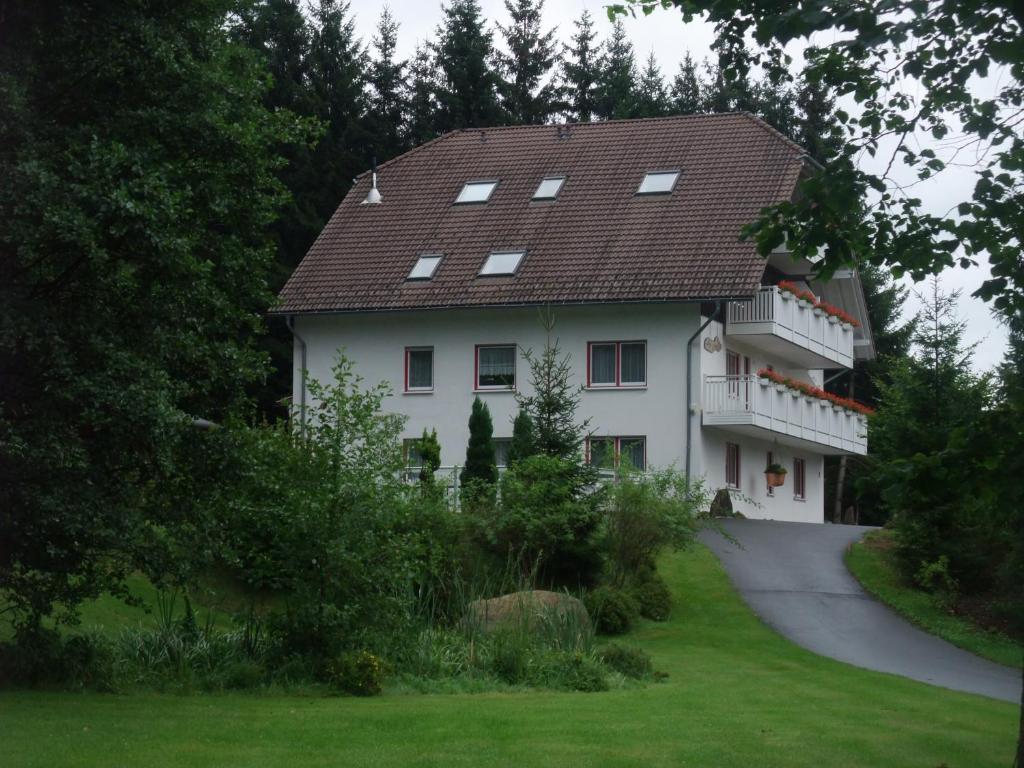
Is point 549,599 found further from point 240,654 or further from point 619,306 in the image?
point 619,306

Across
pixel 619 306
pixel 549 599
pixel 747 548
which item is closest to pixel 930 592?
pixel 747 548

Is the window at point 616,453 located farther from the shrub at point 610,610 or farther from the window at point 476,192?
the window at point 476,192

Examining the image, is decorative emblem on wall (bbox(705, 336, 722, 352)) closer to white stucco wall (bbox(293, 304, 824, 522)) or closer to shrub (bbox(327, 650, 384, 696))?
white stucco wall (bbox(293, 304, 824, 522))

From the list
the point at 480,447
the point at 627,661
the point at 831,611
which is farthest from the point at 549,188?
the point at 627,661

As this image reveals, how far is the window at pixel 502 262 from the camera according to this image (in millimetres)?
39969

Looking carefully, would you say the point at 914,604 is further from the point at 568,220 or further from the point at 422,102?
the point at 422,102

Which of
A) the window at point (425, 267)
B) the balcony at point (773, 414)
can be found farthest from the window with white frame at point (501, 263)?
the balcony at point (773, 414)

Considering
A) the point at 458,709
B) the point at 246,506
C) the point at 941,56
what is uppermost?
the point at 941,56

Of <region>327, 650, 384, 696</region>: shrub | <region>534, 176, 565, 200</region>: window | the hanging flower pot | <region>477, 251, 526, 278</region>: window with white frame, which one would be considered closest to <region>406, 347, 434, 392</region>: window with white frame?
<region>477, 251, 526, 278</region>: window with white frame

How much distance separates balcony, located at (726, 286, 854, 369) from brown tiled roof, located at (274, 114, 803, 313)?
231cm

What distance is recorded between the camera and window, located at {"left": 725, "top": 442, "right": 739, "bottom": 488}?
4075 centimetres

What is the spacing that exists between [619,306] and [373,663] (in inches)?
883

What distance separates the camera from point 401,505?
1914 cm

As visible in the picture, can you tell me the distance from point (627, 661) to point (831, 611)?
26.8ft
